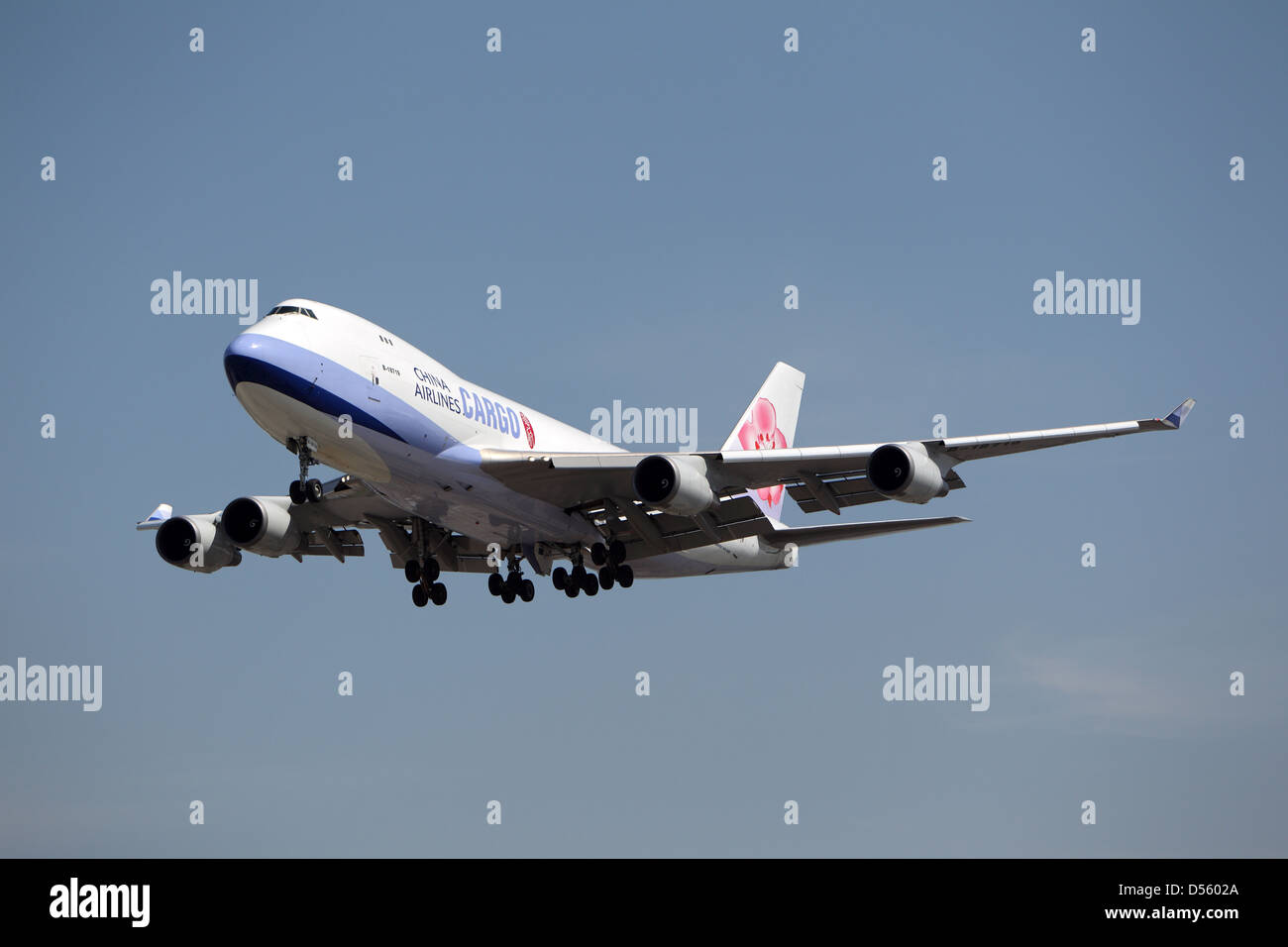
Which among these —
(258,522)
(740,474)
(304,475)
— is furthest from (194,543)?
(740,474)

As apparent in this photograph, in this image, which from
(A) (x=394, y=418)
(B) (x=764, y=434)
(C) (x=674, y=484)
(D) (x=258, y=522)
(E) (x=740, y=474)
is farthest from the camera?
(B) (x=764, y=434)

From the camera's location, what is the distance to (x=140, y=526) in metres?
41.2

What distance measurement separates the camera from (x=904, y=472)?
33344 millimetres

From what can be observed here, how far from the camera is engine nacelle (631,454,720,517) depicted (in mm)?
34031

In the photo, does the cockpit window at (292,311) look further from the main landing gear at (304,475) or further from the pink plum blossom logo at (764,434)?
the pink plum blossom logo at (764,434)

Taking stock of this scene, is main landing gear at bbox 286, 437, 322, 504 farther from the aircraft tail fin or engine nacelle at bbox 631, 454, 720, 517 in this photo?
the aircraft tail fin

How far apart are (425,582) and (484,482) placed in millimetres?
5851

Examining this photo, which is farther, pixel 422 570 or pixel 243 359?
pixel 422 570

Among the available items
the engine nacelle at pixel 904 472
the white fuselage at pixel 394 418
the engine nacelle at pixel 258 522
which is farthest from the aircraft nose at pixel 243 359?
the engine nacelle at pixel 904 472

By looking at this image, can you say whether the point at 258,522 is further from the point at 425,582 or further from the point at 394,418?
the point at 394,418
